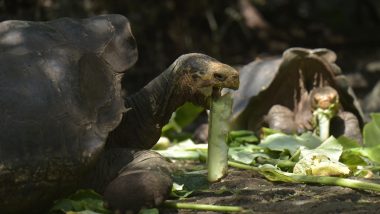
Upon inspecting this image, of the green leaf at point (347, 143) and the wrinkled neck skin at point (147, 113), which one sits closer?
the wrinkled neck skin at point (147, 113)

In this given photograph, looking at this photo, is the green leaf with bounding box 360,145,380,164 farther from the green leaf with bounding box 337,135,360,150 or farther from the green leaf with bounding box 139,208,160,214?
the green leaf with bounding box 139,208,160,214

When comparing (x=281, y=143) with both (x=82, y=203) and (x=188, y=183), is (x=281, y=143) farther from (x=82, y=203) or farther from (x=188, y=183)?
(x=82, y=203)

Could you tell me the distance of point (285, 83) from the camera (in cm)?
651

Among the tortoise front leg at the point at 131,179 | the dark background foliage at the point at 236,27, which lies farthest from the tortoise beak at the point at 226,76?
the dark background foliage at the point at 236,27

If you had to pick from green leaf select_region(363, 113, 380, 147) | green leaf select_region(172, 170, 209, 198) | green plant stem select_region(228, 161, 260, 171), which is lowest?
green leaf select_region(172, 170, 209, 198)

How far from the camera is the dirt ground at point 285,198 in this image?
3.42m

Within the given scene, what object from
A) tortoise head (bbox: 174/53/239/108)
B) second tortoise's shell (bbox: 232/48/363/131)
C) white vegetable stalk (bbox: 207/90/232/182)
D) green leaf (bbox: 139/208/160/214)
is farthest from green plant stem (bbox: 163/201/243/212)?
second tortoise's shell (bbox: 232/48/363/131)

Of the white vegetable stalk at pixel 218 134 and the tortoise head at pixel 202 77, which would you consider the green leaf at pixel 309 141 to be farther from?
the tortoise head at pixel 202 77

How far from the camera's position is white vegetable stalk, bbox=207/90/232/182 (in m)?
3.94

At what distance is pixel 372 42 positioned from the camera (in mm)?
15414

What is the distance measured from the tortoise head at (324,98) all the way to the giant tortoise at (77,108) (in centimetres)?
210

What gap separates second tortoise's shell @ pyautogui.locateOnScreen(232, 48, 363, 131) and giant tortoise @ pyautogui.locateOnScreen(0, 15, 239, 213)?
237cm

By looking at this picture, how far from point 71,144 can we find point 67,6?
6611mm

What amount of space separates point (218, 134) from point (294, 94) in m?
2.64
